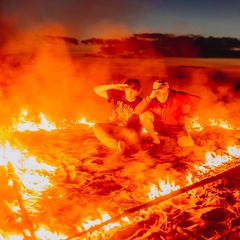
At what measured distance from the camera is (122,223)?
4.50 metres

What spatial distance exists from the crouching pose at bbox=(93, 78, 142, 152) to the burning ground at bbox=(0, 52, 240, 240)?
23cm

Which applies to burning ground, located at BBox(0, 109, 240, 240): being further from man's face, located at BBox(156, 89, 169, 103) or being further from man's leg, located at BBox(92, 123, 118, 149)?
man's face, located at BBox(156, 89, 169, 103)

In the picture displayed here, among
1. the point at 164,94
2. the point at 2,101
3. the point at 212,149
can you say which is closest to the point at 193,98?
the point at 164,94

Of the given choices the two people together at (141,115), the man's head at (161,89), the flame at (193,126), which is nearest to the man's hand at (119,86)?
the two people together at (141,115)

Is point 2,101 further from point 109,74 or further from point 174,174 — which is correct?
point 174,174

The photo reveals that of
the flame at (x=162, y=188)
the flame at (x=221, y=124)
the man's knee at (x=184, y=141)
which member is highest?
the flame at (x=221, y=124)

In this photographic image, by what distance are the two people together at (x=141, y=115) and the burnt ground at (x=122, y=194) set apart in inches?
8.1

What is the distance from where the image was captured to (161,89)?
21.8 ft

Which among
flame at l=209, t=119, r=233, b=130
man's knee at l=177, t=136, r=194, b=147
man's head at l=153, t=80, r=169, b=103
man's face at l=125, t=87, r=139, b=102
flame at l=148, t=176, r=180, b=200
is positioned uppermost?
man's face at l=125, t=87, r=139, b=102

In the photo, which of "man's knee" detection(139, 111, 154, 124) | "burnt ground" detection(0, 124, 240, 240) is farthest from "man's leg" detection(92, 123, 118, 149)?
"man's knee" detection(139, 111, 154, 124)

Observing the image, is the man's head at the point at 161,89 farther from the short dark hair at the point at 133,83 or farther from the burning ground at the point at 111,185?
the burning ground at the point at 111,185

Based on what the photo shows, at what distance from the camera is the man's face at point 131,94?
22.2ft

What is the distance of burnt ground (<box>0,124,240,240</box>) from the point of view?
4422mm

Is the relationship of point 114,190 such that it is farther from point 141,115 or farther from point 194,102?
point 194,102
